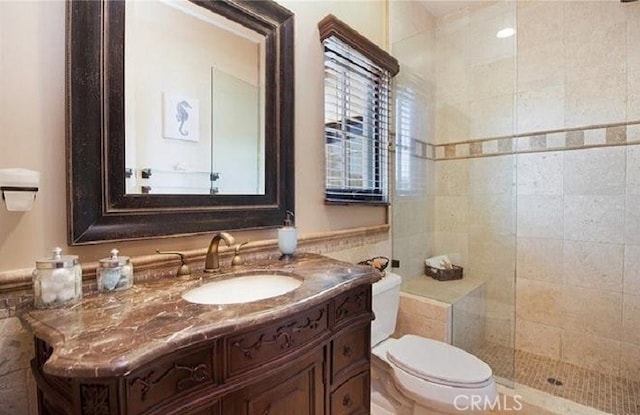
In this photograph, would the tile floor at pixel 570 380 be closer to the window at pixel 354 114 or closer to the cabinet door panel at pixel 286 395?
the window at pixel 354 114

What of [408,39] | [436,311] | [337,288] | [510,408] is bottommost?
[510,408]

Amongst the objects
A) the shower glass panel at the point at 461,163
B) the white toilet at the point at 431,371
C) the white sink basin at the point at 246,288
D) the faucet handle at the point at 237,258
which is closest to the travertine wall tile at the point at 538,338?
the shower glass panel at the point at 461,163

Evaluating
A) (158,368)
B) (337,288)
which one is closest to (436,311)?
(337,288)

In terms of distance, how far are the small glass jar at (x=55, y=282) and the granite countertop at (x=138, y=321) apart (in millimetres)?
27

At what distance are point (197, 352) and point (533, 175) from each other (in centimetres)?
248

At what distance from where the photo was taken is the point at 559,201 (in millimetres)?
2213

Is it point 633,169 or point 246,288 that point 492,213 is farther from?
point 246,288

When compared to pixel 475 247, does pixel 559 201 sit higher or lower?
higher

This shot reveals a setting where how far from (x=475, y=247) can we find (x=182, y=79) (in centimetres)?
222

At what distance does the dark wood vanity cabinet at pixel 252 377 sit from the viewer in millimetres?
592

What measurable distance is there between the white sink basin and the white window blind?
69 cm

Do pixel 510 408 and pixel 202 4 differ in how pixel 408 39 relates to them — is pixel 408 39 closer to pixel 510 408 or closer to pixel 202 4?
pixel 202 4

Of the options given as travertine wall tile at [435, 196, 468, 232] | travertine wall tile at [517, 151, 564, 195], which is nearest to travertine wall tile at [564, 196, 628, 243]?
travertine wall tile at [517, 151, 564, 195]

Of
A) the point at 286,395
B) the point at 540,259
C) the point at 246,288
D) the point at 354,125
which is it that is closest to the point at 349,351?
the point at 286,395
